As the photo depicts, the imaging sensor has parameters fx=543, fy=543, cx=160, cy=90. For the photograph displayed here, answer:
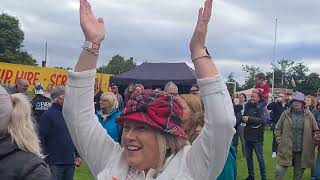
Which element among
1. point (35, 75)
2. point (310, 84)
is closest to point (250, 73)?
point (310, 84)

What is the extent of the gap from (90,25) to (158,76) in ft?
58.1

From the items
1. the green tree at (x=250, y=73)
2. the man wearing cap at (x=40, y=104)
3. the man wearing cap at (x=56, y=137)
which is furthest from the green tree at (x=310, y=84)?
the man wearing cap at (x=56, y=137)

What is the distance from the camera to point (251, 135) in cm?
1058

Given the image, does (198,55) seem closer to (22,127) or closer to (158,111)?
(158,111)

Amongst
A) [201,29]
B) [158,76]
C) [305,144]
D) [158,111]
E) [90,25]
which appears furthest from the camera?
[158,76]

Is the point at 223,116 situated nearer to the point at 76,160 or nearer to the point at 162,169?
the point at 162,169

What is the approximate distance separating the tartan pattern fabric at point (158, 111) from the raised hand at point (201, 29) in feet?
0.93

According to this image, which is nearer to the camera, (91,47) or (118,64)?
(91,47)

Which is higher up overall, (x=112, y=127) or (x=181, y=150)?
(x=181, y=150)

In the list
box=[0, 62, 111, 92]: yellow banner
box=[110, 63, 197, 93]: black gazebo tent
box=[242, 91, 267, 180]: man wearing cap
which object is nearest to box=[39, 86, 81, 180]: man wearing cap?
box=[242, 91, 267, 180]: man wearing cap

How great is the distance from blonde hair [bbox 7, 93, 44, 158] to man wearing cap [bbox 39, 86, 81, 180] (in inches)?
172

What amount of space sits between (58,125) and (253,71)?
8701cm

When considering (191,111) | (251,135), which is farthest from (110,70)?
(191,111)

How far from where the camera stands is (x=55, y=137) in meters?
7.20
